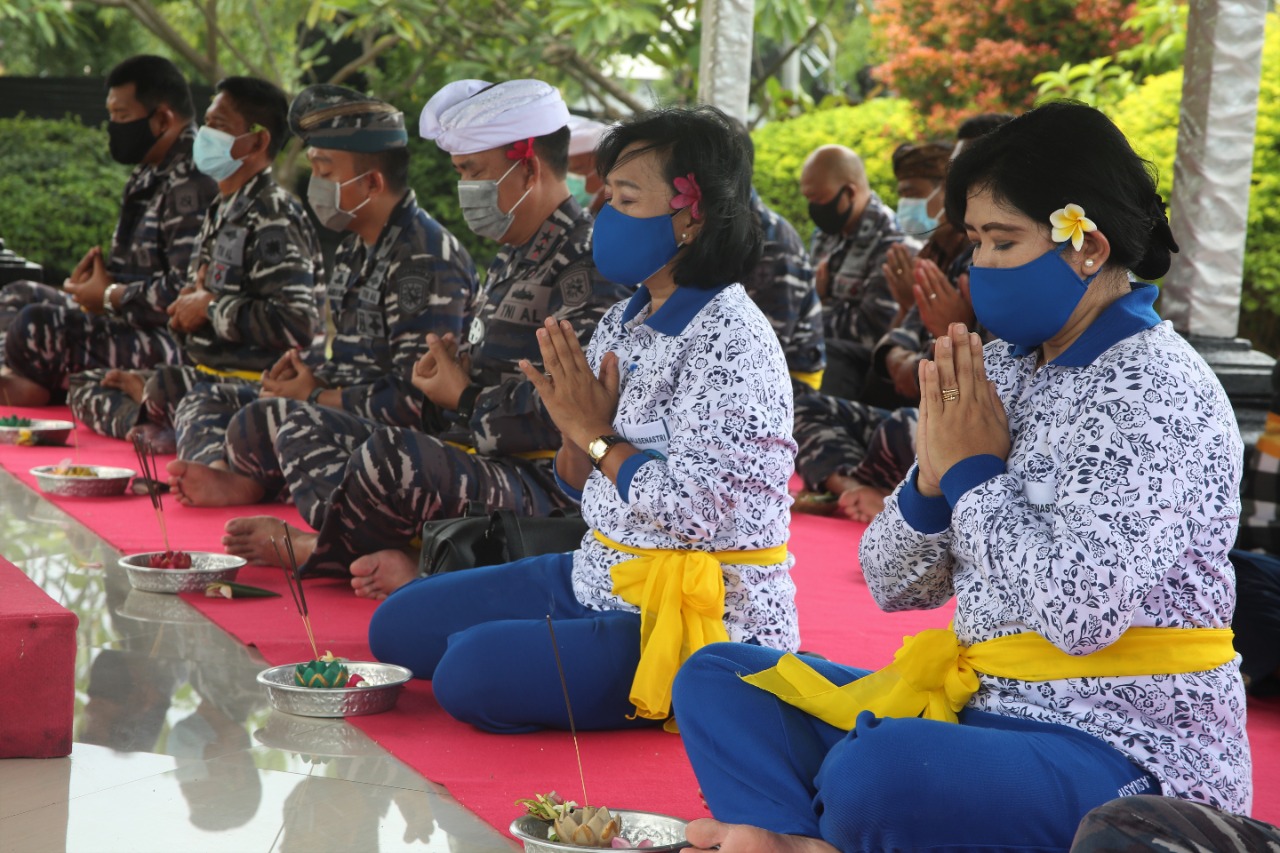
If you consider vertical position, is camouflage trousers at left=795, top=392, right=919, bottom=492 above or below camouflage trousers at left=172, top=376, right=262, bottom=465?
below

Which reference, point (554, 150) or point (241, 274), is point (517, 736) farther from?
point (241, 274)

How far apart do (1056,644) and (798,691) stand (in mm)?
430

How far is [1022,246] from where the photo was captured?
85.4 inches

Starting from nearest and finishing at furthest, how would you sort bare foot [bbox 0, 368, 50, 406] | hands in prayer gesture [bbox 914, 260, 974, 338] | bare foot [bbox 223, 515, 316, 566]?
bare foot [bbox 223, 515, 316, 566]
hands in prayer gesture [bbox 914, 260, 974, 338]
bare foot [bbox 0, 368, 50, 406]

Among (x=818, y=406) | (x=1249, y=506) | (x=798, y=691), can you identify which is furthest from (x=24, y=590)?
(x=818, y=406)

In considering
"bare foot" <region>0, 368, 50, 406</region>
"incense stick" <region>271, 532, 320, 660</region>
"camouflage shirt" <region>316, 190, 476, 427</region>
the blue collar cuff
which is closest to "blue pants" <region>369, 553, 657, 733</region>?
"incense stick" <region>271, 532, 320, 660</region>

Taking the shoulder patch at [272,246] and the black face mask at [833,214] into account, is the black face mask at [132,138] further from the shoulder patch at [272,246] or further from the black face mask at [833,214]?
the black face mask at [833,214]

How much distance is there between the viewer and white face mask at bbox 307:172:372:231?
479 centimetres

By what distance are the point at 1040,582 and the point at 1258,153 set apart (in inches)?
264

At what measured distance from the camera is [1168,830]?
1601mm

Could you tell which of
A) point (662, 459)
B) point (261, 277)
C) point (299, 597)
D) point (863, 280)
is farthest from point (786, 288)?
point (662, 459)

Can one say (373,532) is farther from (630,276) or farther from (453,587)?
(630,276)

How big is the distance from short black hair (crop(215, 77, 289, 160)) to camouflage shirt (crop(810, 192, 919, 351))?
2697 mm

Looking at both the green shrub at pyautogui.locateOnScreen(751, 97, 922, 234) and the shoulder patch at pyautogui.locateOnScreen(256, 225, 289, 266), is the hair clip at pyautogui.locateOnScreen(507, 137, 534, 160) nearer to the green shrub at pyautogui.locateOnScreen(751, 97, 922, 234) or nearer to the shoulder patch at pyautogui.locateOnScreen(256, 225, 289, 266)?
the shoulder patch at pyautogui.locateOnScreen(256, 225, 289, 266)
